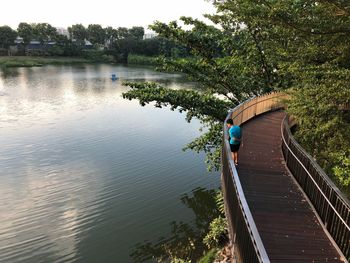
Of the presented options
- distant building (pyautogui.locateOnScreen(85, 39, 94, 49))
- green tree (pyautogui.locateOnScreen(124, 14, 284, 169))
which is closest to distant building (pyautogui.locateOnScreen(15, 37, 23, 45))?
distant building (pyautogui.locateOnScreen(85, 39, 94, 49))

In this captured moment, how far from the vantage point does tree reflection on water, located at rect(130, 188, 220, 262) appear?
15.5 m

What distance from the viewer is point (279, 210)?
32.5 feet

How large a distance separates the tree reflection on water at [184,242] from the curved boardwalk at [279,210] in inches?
191

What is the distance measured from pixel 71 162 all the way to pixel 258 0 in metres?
17.4

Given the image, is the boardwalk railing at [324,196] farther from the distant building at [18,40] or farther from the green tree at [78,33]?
the green tree at [78,33]

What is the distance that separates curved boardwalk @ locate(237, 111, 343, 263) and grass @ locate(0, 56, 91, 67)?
10303cm

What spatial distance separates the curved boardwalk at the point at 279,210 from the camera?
8.20 meters

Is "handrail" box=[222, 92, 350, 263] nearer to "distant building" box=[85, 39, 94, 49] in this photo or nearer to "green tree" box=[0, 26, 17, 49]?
"green tree" box=[0, 26, 17, 49]

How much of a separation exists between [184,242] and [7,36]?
125 metres

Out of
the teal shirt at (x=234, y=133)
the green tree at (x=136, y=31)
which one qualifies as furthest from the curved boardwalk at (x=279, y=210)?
the green tree at (x=136, y=31)

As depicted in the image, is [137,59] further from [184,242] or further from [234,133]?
[234,133]

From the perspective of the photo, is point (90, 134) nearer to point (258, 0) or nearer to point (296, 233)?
point (258, 0)

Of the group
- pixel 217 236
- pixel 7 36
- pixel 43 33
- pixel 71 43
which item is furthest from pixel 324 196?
pixel 43 33

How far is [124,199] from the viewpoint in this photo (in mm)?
20375
